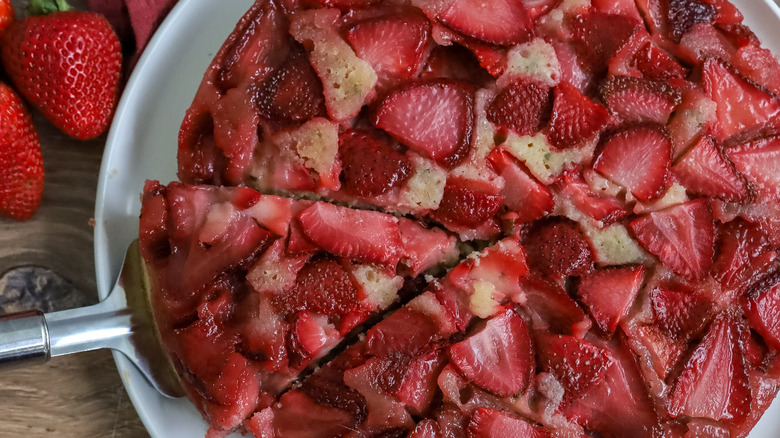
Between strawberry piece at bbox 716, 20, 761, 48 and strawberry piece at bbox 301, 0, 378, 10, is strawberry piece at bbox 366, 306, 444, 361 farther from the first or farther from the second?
strawberry piece at bbox 716, 20, 761, 48

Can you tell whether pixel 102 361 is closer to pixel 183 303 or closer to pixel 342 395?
pixel 183 303

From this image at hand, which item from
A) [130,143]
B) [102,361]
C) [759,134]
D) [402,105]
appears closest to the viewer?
[402,105]

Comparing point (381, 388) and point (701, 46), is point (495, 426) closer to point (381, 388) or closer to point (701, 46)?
point (381, 388)

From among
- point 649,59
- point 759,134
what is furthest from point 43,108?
point 759,134

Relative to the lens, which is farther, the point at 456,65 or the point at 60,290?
the point at 60,290

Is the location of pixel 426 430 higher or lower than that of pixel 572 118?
lower

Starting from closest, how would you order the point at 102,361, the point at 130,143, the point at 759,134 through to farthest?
the point at 759,134 < the point at 130,143 < the point at 102,361

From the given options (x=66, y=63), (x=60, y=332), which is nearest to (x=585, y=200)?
(x=60, y=332)

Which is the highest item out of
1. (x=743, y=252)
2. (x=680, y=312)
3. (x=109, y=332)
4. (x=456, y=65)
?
(x=456, y=65)
